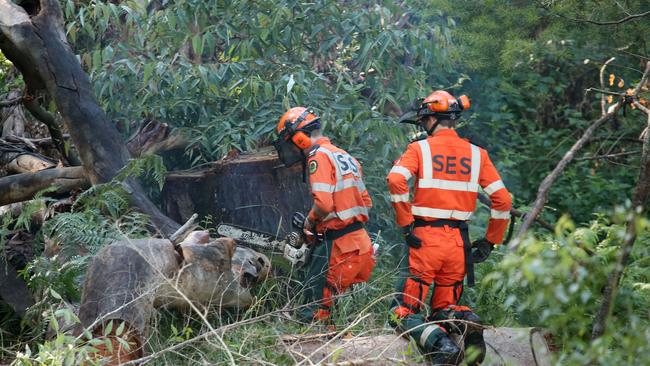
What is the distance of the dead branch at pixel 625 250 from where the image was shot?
2.86 metres

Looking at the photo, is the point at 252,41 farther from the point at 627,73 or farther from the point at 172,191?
the point at 627,73

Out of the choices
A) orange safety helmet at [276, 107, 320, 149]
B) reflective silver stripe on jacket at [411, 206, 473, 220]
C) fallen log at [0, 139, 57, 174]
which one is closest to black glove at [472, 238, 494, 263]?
reflective silver stripe on jacket at [411, 206, 473, 220]

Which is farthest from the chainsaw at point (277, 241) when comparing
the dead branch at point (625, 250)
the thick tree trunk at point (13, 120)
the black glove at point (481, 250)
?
the dead branch at point (625, 250)

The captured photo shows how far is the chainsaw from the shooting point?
22.7 feet

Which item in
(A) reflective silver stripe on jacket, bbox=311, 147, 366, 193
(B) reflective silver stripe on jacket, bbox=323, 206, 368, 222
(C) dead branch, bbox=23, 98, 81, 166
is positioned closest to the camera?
(A) reflective silver stripe on jacket, bbox=311, 147, 366, 193

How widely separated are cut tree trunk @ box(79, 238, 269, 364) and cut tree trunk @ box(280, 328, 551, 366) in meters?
0.64

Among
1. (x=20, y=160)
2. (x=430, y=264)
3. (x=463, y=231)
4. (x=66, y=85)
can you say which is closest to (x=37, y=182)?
(x=20, y=160)

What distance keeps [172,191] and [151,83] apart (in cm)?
113

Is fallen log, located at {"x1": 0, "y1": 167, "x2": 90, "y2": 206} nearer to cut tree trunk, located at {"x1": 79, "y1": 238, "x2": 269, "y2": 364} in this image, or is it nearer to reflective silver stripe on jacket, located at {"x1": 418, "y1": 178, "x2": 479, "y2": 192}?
cut tree trunk, located at {"x1": 79, "y1": 238, "x2": 269, "y2": 364}

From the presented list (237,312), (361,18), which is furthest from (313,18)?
(237,312)

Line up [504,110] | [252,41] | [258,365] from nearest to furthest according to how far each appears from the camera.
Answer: [258,365] < [252,41] < [504,110]

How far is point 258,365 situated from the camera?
16.3ft

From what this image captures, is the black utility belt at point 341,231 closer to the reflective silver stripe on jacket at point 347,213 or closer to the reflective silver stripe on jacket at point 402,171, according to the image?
the reflective silver stripe on jacket at point 347,213

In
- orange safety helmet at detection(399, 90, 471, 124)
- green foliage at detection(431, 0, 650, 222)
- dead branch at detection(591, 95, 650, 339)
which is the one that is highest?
dead branch at detection(591, 95, 650, 339)
